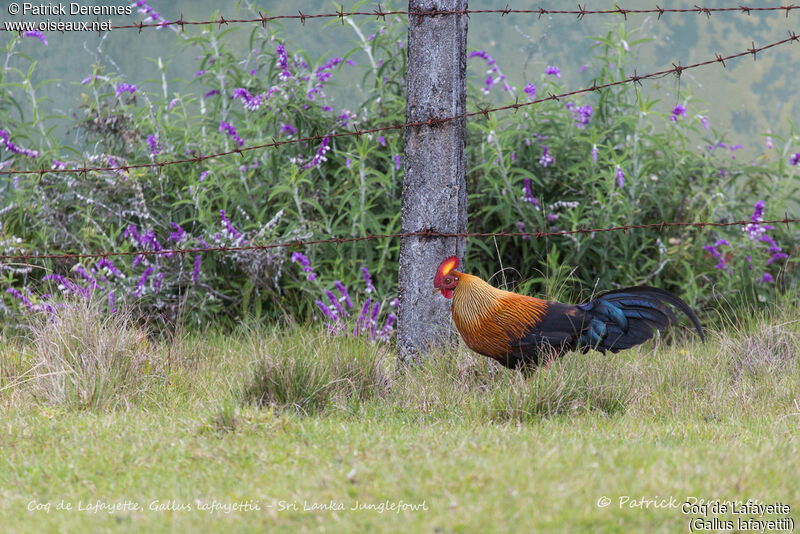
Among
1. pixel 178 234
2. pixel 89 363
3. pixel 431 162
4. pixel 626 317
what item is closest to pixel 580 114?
pixel 431 162

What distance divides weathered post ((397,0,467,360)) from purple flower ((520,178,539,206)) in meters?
1.55

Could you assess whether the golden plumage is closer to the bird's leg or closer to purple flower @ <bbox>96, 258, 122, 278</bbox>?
the bird's leg

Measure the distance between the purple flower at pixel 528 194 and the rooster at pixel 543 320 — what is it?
219 centimetres

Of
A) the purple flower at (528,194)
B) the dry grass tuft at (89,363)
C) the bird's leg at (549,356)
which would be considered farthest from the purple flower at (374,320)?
the purple flower at (528,194)

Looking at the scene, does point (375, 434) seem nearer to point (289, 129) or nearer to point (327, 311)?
point (327, 311)

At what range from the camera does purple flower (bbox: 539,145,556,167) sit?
6815mm

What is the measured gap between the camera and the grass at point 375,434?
3035 millimetres

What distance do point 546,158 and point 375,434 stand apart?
355 cm

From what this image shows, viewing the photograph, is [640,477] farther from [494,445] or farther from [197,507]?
[197,507]

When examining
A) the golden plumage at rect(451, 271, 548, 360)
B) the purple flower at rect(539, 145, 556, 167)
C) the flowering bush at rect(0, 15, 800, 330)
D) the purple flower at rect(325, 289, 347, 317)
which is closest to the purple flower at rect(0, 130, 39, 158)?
the flowering bush at rect(0, 15, 800, 330)

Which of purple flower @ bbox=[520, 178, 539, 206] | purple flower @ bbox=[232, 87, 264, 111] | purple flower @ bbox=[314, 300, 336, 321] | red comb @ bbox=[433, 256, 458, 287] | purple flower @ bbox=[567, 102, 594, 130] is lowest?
purple flower @ bbox=[314, 300, 336, 321]

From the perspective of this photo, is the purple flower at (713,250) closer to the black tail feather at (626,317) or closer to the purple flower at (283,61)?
the black tail feather at (626,317)

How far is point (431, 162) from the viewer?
5.25m

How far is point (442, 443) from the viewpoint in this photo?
3.77 m
